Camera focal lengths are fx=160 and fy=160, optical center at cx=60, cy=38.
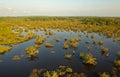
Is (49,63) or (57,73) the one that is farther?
(49,63)

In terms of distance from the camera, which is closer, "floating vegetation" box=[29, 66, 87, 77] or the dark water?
"floating vegetation" box=[29, 66, 87, 77]

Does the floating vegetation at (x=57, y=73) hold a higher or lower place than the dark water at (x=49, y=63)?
higher

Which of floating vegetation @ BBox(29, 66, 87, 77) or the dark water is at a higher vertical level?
floating vegetation @ BBox(29, 66, 87, 77)

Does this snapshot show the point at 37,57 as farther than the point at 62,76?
Yes

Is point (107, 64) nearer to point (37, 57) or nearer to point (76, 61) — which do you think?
point (76, 61)

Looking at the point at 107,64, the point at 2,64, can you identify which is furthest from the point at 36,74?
the point at 107,64

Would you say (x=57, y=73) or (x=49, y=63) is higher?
(x=57, y=73)

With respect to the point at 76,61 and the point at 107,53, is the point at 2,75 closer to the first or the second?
the point at 76,61

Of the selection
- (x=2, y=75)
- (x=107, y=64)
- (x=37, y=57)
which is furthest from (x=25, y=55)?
(x=107, y=64)

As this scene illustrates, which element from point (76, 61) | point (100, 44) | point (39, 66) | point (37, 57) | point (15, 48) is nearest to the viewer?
point (39, 66)

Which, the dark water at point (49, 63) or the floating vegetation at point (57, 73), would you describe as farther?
the dark water at point (49, 63)

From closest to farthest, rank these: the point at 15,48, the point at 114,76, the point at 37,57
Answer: the point at 114,76, the point at 37,57, the point at 15,48
